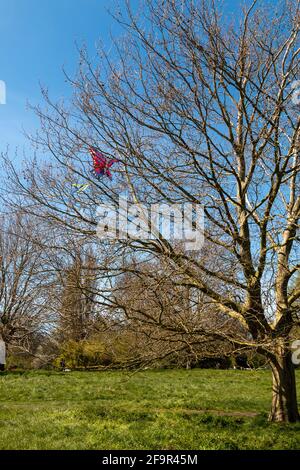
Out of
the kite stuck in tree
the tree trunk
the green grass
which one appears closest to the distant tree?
the kite stuck in tree

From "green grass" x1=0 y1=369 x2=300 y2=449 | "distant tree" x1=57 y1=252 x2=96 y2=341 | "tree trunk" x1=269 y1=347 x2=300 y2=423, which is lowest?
"green grass" x1=0 y1=369 x2=300 y2=449

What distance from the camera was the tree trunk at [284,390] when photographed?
723 centimetres

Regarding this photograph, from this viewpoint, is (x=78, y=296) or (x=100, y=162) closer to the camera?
(x=78, y=296)

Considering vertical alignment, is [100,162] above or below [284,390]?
above

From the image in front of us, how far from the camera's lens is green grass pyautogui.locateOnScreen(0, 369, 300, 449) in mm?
6105

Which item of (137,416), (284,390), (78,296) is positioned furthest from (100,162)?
(284,390)

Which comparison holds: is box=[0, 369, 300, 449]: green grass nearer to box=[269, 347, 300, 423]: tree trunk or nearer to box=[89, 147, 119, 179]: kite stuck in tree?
box=[269, 347, 300, 423]: tree trunk

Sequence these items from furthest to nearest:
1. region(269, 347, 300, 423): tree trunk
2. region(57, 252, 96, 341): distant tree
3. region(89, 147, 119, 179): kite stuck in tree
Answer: region(269, 347, 300, 423): tree trunk < region(89, 147, 119, 179): kite stuck in tree < region(57, 252, 96, 341): distant tree

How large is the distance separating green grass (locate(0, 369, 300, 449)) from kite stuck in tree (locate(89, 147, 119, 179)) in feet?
10.5

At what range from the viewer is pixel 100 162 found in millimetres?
6504

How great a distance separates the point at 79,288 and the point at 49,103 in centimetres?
284

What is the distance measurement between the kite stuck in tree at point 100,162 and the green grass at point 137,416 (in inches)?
126

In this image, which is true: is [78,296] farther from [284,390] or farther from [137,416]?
[284,390]

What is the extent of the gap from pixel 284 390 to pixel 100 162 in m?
4.59
